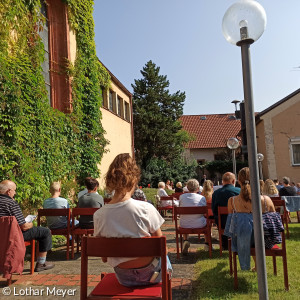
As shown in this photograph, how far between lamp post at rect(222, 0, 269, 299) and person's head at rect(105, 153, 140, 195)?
1038 millimetres

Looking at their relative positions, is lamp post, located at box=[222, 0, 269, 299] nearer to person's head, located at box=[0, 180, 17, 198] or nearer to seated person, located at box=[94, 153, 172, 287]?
seated person, located at box=[94, 153, 172, 287]

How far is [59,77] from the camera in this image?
37.1 ft

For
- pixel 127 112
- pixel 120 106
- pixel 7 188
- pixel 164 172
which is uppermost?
pixel 120 106

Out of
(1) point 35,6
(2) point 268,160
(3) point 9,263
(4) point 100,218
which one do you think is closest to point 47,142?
(1) point 35,6

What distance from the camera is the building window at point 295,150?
82.6 ft

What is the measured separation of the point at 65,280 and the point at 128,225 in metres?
2.55

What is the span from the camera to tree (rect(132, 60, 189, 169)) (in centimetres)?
3375

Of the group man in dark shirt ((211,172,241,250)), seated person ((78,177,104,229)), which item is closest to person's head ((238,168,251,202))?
man in dark shirt ((211,172,241,250))

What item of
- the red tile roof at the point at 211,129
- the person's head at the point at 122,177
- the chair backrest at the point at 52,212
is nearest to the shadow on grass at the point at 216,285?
the person's head at the point at 122,177

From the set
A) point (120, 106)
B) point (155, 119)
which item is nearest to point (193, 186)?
point (120, 106)

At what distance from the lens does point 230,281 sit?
4.61m

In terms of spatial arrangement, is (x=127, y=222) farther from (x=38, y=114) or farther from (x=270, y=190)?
(x=270, y=190)

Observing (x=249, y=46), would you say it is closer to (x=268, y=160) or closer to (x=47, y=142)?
(x=47, y=142)

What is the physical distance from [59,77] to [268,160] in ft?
62.9
